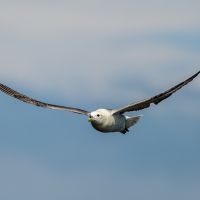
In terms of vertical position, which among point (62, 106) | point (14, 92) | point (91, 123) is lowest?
point (91, 123)

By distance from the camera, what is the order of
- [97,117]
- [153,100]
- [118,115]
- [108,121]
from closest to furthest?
[97,117] < [108,121] < [118,115] < [153,100]

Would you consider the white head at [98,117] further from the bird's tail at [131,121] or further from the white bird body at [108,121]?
the bird's tail at [131,121]

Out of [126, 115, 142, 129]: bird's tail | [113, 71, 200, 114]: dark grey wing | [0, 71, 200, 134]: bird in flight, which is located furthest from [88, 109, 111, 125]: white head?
Answer: [126, 115, 142, 129]: bird's tail

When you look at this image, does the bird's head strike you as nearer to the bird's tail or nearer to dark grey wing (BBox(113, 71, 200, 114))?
dark grey wing (BBox(113, 71, 200, 114))

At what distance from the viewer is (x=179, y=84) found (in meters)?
49.6

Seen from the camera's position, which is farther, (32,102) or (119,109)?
(32,102)

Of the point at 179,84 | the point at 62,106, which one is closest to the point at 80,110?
the point at 62,106

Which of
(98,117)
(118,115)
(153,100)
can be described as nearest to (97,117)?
(98,117)

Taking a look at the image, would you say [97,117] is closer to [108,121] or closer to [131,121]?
[108,121]

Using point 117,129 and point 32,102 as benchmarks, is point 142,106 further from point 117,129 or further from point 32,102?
point 32,102

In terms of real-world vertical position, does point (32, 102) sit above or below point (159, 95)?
above

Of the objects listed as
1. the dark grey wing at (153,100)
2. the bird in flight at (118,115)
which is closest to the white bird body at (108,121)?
the bird in flight at (118,115)

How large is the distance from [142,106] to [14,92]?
1278cm

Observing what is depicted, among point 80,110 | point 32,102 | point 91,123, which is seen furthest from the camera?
point 32,102
